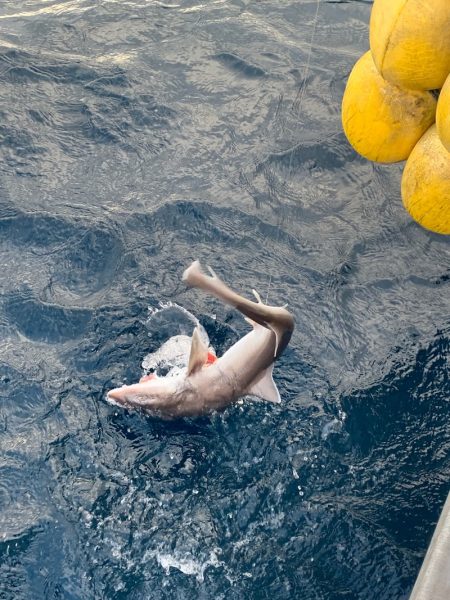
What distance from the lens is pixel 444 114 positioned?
17.7 feet

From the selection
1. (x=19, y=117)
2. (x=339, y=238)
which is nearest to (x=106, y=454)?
(x=339, y=238)

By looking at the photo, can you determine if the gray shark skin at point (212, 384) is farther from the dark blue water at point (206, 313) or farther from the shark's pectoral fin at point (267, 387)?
the dark blue water at point (206, 313)

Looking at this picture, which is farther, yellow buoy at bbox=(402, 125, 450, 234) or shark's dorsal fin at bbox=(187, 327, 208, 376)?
shark's dorsal fin at bbox=(187, 327, 208, 376)

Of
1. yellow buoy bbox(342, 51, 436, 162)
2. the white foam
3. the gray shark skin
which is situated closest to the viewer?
the white foam

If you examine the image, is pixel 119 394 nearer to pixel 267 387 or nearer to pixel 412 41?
pixel 267 387

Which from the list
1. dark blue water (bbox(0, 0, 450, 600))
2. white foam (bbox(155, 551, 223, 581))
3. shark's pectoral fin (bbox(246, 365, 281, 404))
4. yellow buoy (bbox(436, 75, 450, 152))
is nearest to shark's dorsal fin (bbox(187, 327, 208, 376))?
shark's pectoral fin (bbox(246, 365, 281, 404))

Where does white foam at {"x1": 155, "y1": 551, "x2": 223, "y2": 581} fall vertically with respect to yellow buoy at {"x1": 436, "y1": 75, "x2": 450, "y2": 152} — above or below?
below

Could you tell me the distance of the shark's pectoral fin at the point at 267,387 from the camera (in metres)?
6.35

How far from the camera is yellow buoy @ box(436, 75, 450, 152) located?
5352 mm

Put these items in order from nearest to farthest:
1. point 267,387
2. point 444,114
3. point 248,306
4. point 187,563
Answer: point 444,114
point 248,306
point 187,563
point 267,387

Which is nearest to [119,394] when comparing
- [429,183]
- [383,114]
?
[429,183]

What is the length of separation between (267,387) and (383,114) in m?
2.25

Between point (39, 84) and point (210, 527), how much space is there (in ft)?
19.4

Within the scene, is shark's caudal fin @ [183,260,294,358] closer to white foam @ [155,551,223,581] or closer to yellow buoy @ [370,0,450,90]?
white foam @ [155,551,223,581]
